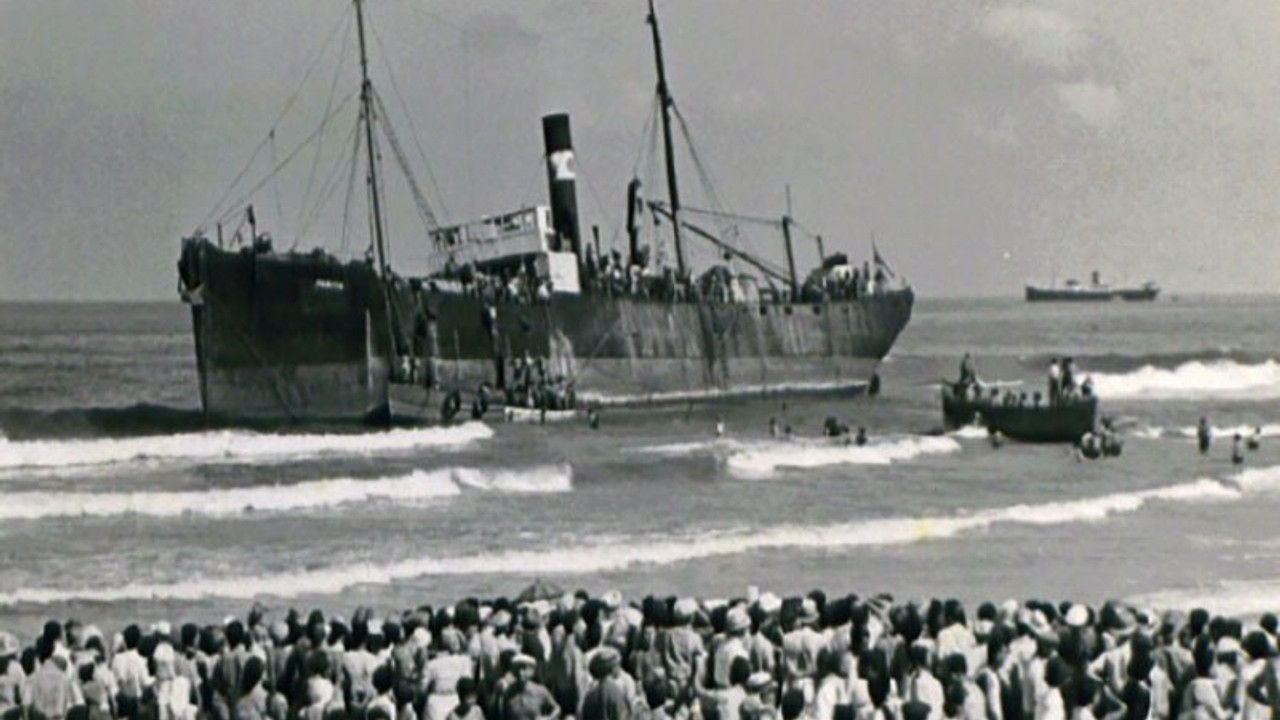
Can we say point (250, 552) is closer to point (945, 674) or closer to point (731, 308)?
point (945, 674)

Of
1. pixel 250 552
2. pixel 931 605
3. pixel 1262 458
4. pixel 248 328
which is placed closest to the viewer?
pixel 931 605

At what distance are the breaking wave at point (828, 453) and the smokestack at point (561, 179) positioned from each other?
4.38 m

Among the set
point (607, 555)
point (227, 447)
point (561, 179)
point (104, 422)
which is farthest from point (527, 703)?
point (104, 422)

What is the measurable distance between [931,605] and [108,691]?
4.61 metres

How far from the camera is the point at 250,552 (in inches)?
695

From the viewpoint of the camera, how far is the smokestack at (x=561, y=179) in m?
20.3

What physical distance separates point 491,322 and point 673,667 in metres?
19.6

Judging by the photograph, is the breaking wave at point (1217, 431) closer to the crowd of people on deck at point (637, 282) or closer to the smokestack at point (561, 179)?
the crowd of people on deck at point (637, 282)

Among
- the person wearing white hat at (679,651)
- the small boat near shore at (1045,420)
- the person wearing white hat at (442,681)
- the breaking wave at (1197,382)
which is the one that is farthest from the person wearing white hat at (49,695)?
the breaking wave at (1197,382)

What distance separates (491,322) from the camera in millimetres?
28703

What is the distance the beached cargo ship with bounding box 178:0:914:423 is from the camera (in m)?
25.7

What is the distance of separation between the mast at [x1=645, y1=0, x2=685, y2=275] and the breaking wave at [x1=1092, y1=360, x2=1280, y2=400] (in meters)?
7.49

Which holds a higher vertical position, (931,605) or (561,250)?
(561,250)

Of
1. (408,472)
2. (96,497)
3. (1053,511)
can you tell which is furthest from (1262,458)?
(96,497)
